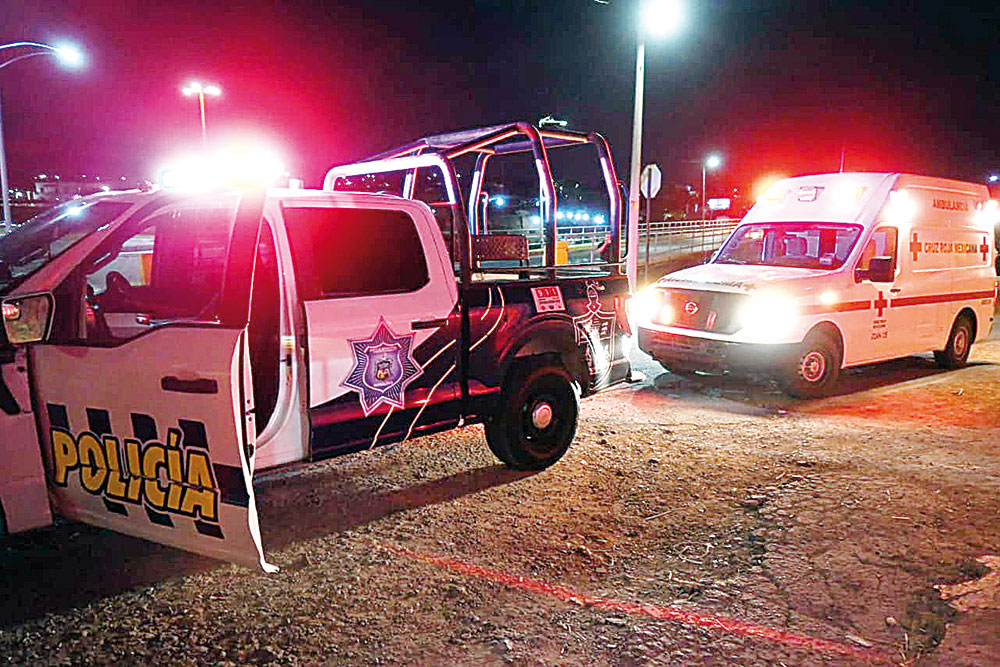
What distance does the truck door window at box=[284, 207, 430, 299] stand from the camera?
14.6 ft

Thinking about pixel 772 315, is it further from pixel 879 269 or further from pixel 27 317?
pixel 27 317

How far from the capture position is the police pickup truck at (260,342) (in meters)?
3.46

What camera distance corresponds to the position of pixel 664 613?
12.6 ft

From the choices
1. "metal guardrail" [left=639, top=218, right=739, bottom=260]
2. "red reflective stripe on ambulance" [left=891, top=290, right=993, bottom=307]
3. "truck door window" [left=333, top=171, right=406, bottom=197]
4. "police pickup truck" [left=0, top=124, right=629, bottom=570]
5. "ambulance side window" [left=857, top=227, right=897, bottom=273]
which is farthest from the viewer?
"metal guardrail" [left=639, top=218, right=739, bottom=260]

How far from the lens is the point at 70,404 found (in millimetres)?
3619

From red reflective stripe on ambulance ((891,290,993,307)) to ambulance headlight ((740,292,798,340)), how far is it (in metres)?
2.00

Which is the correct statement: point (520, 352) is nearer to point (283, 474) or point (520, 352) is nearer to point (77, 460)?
point (283, 474)

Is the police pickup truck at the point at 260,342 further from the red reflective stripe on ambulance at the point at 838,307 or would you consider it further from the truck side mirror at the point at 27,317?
the red reflective stripe on ambulance at the point at 838,307

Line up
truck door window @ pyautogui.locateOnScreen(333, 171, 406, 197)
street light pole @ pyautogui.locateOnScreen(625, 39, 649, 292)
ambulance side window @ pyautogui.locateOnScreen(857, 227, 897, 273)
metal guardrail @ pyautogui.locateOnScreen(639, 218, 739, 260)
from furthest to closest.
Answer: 1. metal guardrail @ pyautogui.locateOnScreen(639, 218, 739, 260)
2. street light pole @ pyautogui.locateOnScreen(625, 39, 649, 292)
3. ambulance side window @ pyautogui.locateOnScreen(857, 227, 897, 273)
4. truck door window @ pyautogui.locateOnScreen(333, 171, 406, 197)

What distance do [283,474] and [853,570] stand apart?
395 centimetres

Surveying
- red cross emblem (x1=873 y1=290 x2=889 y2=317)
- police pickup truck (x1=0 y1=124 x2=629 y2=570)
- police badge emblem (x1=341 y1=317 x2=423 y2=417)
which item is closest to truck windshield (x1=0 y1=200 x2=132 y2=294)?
police pickup truck (x1=0 y1=124 x2=629 y2=570)

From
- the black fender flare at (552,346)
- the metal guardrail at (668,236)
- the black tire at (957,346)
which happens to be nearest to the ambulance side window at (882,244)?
the black tire at (957,346)

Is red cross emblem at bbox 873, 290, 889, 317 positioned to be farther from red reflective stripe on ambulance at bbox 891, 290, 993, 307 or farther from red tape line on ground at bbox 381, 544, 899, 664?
red tape line on ground at bbox 381, 544, 899, 664

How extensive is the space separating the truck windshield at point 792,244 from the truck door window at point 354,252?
5.92 metres
